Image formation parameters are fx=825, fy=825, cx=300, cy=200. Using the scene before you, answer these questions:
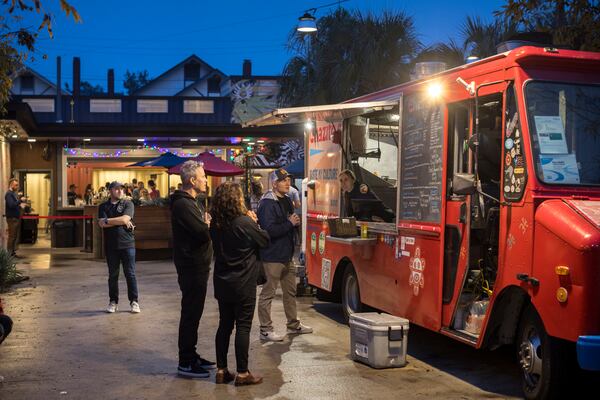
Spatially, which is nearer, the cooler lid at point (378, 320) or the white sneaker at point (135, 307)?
the cooler lid at point (378, 320)

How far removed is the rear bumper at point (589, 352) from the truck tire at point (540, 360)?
1.44 ft

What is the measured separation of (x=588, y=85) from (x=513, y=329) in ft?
7.25

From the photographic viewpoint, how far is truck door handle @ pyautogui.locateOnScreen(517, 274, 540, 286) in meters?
6.42

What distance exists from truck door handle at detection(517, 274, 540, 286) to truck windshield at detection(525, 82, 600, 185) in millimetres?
792

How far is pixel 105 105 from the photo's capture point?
4019 cm

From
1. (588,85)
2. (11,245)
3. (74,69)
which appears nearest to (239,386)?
(588,85)

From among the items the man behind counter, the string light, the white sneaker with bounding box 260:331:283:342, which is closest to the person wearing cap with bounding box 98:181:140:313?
the white sneaker with bounding box 260:331:283:342

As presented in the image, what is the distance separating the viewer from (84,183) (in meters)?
33.6

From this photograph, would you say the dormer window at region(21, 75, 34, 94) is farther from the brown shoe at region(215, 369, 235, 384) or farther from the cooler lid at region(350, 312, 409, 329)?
the brown shoe at region(215, 369, 235, 384)

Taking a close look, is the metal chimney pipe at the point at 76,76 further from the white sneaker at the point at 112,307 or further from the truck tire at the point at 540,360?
the truck tire at the point at 540,360

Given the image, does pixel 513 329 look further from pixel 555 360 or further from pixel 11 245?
pixel 11 245

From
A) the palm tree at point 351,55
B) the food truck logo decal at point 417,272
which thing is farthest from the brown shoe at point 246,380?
the palm tree at point 351,55

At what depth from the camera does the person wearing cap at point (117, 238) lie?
1159 cm

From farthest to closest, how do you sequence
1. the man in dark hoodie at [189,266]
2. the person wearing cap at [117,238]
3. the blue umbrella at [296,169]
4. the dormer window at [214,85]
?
1. the dormer window at [214,85]
2. the blue umbrella at [296,169]
3. the person wearing cap at [117,238]
4. the man in dark hoodie at [189,266]
